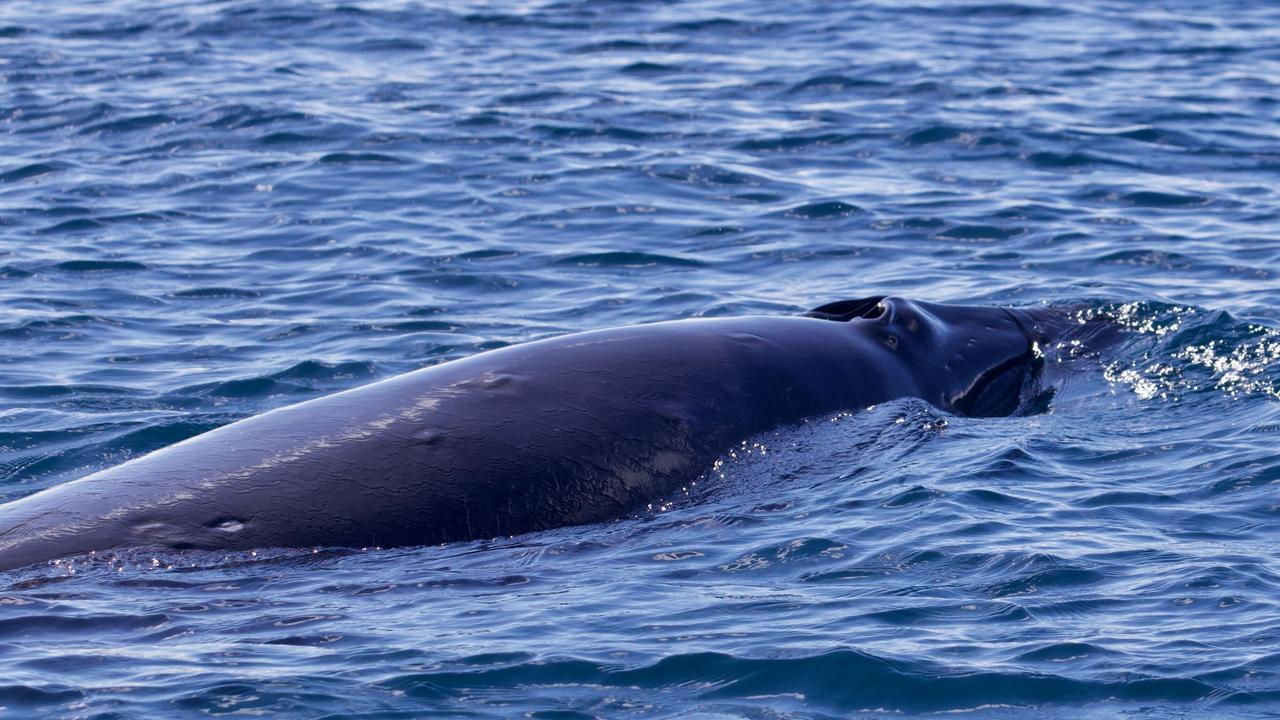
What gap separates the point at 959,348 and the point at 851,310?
0.85m

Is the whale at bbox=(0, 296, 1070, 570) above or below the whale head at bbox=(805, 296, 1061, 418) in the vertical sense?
above

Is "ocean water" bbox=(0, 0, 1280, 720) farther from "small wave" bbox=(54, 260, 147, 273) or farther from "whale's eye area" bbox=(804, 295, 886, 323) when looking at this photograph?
"whale's eye area" bbox=(804, 295, 886, 323)

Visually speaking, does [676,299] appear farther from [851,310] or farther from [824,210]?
[851,310]

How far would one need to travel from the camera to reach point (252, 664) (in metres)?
8.04

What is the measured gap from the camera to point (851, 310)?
1317 centimetres

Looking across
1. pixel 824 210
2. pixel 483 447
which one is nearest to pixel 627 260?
pixel 824 210

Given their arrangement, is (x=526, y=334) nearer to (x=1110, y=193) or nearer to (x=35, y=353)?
(x=35, y=353)

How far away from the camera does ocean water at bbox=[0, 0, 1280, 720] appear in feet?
27.2

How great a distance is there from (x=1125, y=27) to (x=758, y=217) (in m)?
12.7

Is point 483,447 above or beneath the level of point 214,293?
above

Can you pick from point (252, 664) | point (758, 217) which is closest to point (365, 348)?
point (758, 217)

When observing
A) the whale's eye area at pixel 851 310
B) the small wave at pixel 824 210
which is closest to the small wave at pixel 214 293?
the small wave at pixel 824 210

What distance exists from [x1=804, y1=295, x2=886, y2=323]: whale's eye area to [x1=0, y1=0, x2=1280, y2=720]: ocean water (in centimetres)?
100

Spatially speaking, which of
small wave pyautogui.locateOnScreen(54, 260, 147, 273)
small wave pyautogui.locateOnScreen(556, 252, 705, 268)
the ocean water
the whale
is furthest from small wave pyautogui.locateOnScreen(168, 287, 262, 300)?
the whale
